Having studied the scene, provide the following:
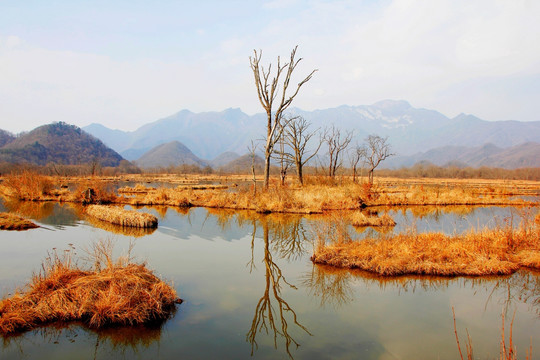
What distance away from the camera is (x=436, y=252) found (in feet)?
37.3

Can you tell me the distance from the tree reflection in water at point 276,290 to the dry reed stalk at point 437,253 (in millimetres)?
1604

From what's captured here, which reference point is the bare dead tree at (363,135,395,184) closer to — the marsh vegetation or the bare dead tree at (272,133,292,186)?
the bare dead tree at (272,133,292,186)

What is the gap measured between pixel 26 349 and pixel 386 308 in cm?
712

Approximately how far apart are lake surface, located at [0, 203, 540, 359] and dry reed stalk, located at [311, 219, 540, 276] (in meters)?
0.40

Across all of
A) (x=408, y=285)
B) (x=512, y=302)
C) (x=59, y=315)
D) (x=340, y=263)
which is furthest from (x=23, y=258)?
(x=512, y=302)

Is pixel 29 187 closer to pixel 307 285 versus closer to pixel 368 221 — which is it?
pixel 368 221

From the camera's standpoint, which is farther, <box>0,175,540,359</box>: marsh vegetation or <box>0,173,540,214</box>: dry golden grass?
<box>0,173,540,214</box>: dry golden grass

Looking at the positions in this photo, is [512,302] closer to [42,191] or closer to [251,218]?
[251,218]

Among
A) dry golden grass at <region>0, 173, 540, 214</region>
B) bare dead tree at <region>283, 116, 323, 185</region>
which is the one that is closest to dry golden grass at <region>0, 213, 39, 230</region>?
dry golden grass at <region>0, 173, 540, 214</region>

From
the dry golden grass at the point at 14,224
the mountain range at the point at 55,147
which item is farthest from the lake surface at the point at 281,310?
the mountain range at the point at 55,147

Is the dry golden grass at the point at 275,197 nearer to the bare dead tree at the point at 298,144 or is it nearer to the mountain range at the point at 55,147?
the bare dead tree at the point at 298,144

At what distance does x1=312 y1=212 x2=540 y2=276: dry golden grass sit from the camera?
10.5 m

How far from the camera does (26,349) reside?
5.96 meters

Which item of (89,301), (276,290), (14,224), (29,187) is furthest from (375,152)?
(89,301)
